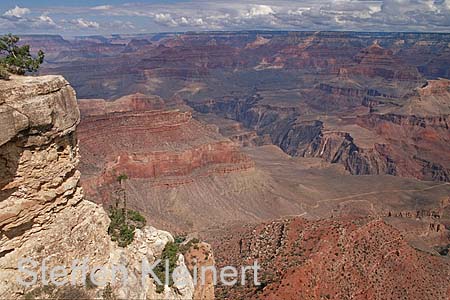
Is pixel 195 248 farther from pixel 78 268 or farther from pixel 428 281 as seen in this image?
pixel 428 281

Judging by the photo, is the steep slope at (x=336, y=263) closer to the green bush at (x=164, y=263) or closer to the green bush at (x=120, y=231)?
the green bush at (x=164, y=263)

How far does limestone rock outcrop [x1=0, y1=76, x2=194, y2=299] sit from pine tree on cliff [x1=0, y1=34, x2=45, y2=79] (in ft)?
6.76

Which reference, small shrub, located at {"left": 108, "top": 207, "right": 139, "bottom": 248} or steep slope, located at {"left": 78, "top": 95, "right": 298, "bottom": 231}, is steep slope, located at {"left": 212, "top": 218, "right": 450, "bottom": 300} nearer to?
small shrub, located at {"left": 108, "top": 207, "right": 139, "bottom": 248}

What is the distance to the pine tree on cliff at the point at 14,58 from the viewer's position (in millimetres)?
20233

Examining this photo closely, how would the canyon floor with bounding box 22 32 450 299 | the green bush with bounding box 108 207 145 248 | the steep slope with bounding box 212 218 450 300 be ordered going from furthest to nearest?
1. the canyon floor with bounding box 22 32 450 299
2. the steep slope with bounding box 212 218 450 300
3. the green bush with bounding box 108 207 145 248

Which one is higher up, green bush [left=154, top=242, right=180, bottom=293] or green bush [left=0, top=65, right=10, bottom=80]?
green bush [left=0, top=65, right=10, bottom=80]

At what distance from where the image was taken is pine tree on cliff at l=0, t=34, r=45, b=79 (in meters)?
20.2

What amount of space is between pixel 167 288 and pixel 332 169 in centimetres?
9330

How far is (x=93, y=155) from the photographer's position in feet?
236

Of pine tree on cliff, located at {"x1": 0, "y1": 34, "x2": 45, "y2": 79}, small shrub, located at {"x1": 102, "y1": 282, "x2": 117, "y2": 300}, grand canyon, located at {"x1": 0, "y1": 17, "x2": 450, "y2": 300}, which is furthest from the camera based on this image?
pine tree on cliff, located at {"x1": 0, "y1": 34, "x2": 45, "y2": 79}

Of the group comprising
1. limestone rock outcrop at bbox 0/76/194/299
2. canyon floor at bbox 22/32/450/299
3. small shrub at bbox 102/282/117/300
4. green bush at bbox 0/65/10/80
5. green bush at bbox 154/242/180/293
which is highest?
green bush at bbox 0/65/10/80

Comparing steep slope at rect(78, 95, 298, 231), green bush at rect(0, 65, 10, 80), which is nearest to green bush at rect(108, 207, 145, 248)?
green bush at rect(0, 65, 10, 80)

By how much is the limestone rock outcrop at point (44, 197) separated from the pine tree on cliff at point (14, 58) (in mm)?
2059

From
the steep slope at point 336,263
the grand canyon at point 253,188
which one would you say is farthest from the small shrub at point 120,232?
the steep slope at point 336,263
